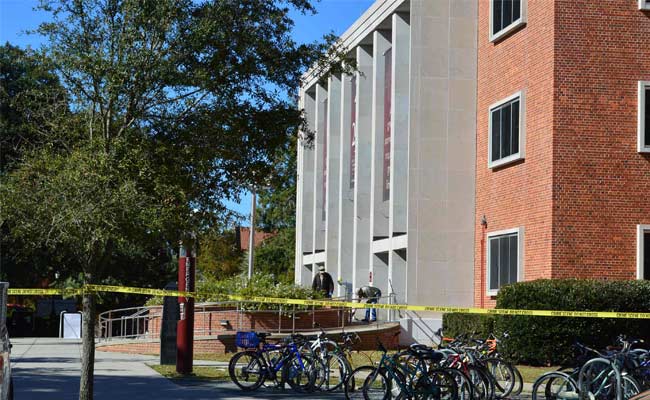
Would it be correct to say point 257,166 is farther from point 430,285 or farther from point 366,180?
point 366,180

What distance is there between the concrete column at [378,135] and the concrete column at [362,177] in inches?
55.3

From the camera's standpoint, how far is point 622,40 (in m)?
26.0

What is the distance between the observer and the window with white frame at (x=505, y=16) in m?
27.6

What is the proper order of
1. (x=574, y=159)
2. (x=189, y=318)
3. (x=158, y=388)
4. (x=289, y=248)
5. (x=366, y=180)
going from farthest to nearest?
(x=289, y=248)
(x=366, y=180)
(x=574, y=159)
(x=189, y=318)
(x=158, y=388)

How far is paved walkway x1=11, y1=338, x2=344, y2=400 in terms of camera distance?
16.8 meters

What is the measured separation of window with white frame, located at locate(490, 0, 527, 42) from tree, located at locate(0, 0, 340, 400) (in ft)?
47.7

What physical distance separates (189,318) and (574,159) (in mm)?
10127

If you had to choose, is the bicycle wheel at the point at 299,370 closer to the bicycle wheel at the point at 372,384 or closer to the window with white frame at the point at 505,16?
the bicycle wheel at the point at 372,384

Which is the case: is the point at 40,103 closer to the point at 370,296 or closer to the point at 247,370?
the point at 247,370

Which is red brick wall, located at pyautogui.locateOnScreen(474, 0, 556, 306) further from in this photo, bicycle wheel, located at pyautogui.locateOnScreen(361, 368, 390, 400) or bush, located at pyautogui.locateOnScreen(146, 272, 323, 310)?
bicycle wheel, located at pyautogui.locateOnScreen(361, 368, 390, 400)

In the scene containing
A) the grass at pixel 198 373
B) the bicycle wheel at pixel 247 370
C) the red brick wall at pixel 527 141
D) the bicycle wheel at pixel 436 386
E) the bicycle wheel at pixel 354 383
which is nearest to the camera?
the bicycle wheel at pixel 436 386

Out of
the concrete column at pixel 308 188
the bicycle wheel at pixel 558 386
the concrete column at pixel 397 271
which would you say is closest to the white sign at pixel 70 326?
the concrete column at pixel 397 271

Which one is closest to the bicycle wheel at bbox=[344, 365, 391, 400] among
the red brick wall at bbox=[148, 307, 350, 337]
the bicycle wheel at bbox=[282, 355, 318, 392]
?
the bicycle wheel at bbox=[282, 355, 318, 392]

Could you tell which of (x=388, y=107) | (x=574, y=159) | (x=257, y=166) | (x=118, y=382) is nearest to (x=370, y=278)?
(x=388, y=107)
